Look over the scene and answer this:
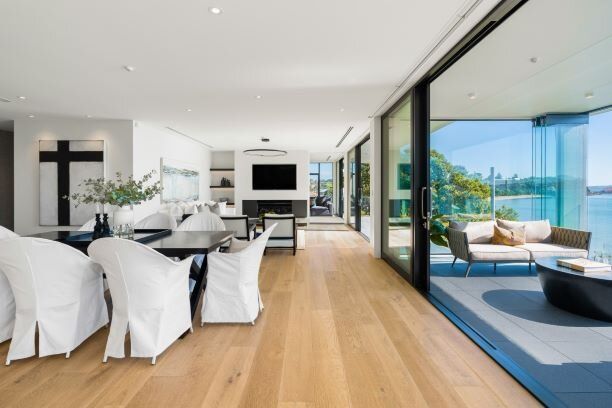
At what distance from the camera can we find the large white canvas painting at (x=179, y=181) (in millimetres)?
7438

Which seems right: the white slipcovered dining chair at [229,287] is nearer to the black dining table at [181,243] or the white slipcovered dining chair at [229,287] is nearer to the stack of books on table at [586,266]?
the black dining table at [181,243]

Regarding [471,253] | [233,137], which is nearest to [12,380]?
[471,253]

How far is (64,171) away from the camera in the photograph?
6.19 metres

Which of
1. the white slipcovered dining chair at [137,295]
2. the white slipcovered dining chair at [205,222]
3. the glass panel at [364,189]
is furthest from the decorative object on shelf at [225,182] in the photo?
the white slipcovered dining chair at [137,295]

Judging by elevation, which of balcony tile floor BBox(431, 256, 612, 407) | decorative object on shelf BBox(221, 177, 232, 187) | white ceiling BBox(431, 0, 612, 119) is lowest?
balcony tile floor BBox(431, 256, 612, 407)

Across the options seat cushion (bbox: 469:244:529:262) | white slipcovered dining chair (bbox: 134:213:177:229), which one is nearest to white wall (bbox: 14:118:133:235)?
white slipcovered dining chair (bbox: 134:213:177:229)

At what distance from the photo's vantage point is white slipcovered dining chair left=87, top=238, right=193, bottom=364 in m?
2.18

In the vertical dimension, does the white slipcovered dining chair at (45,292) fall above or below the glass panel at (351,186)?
below

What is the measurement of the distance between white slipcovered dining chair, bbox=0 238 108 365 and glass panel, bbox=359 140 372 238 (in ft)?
23.3

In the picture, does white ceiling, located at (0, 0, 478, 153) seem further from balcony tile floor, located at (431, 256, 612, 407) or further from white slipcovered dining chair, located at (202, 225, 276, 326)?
balcony tile floor, located at (431, 256, 612, 407)

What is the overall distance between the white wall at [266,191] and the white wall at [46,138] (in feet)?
14.8

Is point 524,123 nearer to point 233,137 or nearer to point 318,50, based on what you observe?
point 318,50

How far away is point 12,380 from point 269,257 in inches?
155

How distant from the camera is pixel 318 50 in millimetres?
3113
